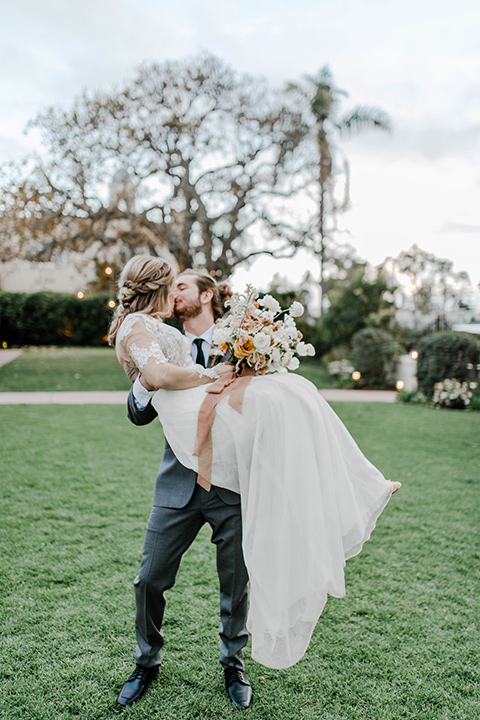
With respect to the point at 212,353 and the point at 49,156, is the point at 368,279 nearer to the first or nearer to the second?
the point at 49,156

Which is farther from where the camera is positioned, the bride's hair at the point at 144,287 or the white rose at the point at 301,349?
the bride's hair at the point at 144,287


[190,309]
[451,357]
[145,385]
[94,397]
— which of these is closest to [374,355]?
[451,357]

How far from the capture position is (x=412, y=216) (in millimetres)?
15523

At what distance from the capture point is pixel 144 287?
7.51 feet

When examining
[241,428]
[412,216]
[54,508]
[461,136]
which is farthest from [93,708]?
[412,216]

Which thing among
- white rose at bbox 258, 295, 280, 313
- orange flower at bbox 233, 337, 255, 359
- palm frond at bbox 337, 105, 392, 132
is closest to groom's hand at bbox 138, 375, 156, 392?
orange flower at bbox 233, 337, 255, 359

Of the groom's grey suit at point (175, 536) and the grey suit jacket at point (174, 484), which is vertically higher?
the grey suit jacket at point (174, 484)

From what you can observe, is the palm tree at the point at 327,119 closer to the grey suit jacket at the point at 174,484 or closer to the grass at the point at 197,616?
the grass at the point at 197,616

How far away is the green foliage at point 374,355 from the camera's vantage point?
482 inches

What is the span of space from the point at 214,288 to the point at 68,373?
443 inches

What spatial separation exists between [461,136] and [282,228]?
4.92 m

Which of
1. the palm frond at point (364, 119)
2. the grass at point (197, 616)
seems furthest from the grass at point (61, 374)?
the palm frond at point (364, 119)

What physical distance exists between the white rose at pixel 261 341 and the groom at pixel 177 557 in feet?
1.67

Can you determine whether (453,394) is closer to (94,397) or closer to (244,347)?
(94,397)
